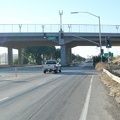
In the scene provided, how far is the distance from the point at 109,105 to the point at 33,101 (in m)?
3.44

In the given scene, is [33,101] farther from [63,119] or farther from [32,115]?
[63,119]

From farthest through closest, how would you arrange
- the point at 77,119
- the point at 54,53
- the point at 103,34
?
the point at 54,53 < the point at 103,34 < the point at 77,119

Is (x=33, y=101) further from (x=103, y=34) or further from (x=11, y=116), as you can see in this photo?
(x=103, y=34)

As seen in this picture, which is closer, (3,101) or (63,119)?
(63,119)

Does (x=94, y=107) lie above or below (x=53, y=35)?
below

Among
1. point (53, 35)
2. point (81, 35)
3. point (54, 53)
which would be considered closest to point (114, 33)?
point (81, 35)

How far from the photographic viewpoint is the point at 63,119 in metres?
11.0

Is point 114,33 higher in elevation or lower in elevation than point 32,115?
higher

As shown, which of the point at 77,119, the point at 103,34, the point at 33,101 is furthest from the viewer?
the point at 103,34

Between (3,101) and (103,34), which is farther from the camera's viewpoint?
(103,34)

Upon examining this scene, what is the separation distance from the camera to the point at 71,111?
12.6m

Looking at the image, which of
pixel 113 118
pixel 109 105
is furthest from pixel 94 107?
pixel 113 118

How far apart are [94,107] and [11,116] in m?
3.59

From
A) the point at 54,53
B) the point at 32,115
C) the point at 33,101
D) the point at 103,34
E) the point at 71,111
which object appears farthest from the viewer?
the point at 54,53
